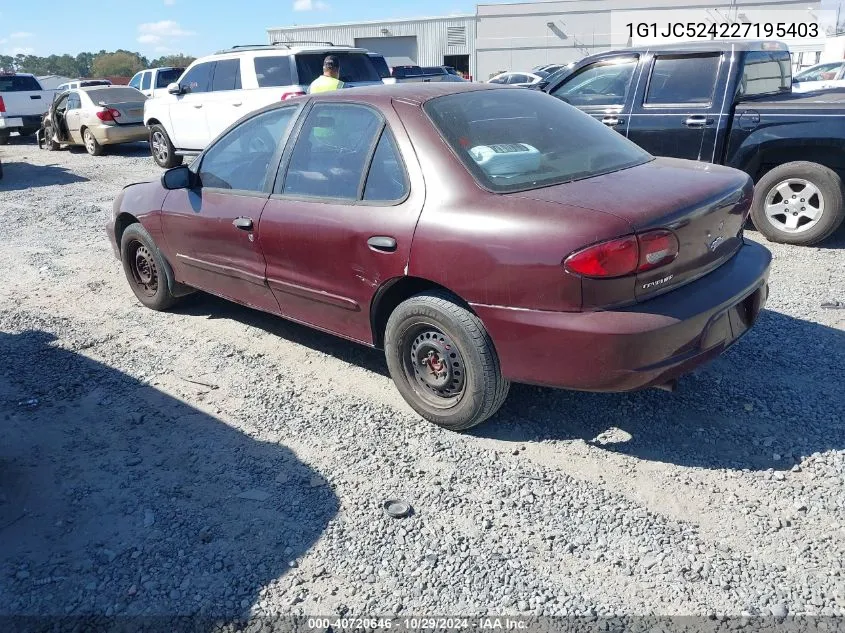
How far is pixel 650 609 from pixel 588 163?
7.09ft

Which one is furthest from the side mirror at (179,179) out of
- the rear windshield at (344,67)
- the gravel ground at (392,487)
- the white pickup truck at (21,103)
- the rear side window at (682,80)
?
the white pickup truck at (21,103)

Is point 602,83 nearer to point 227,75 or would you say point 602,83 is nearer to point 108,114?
point 227,75

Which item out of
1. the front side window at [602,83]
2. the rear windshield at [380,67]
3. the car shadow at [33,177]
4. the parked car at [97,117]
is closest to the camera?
the front side window at [602,83]

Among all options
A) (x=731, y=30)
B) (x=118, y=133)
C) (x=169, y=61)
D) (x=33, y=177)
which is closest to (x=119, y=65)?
(x=169, y=61)

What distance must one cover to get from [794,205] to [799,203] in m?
0.04

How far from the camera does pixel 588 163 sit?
11.6 feet

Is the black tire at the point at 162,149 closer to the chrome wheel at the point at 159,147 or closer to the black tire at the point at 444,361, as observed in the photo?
the chrome wheel at the point at 159,147

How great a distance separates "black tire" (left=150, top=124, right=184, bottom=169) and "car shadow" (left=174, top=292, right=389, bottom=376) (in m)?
8.26

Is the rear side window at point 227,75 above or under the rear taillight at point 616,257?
above

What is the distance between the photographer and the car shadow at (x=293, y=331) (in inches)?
175

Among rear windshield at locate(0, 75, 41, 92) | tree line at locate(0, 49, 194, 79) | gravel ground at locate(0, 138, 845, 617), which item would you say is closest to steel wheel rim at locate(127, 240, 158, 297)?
gravel ground at locate(0, 138, 845, 617)

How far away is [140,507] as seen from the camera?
3.03 metres

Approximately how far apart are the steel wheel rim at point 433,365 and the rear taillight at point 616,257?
78 cm

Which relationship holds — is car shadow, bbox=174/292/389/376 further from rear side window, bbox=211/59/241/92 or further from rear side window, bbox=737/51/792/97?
rear side window, bbox=211/59/241/92
